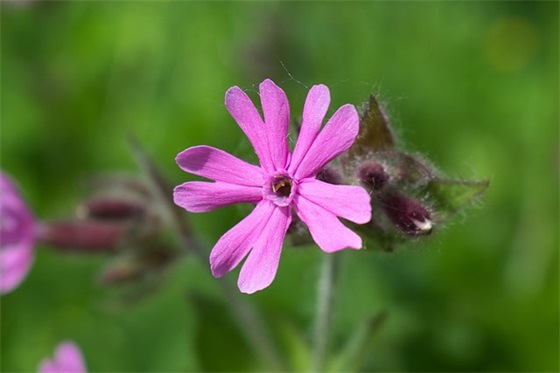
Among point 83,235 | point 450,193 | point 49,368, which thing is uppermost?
point 450,193

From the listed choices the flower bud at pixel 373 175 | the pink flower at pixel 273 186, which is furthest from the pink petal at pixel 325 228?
the flower bud at pixel 373 175

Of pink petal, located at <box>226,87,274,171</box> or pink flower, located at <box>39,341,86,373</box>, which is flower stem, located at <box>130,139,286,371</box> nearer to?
pink flower, located at <box>39,341,86,373</box>

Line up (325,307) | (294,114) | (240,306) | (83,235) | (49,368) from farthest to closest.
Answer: (294,114), (83,235), (240,306), (49,368), (325,307)

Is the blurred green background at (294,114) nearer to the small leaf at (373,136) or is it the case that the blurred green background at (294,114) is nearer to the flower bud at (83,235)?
the flower bud at (83,235)

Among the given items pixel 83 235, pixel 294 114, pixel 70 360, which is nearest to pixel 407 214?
pixel 70 360

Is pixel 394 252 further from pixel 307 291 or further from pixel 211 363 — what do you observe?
pixel 307 291

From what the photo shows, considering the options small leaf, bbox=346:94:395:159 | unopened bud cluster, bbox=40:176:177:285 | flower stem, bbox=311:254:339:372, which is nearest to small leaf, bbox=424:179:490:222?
small leaf, bbox=346:94:395:159

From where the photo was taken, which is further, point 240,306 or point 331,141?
point 240,306

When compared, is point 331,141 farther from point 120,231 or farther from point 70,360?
point 120,231

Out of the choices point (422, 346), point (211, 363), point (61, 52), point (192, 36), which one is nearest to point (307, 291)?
point (422, 346)
